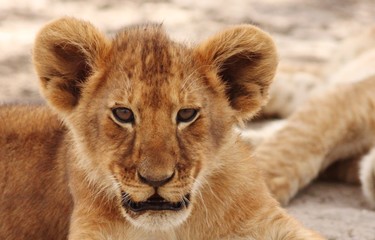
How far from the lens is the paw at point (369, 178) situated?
4.14 meters

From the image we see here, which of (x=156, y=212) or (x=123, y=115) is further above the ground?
(x=123, y=115)

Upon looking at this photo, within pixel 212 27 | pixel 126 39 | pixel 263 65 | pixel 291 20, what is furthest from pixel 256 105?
pixel 291 20

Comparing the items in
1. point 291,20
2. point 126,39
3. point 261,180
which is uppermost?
point 126,39

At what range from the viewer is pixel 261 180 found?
10.6 ft

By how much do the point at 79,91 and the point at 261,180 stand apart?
652mm

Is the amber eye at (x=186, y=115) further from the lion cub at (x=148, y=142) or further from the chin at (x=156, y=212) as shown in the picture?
the chin at (x=156, y=212)

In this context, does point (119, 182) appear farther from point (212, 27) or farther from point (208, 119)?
point (212, 27)

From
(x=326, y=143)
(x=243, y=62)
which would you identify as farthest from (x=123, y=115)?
(x=326, y=143)

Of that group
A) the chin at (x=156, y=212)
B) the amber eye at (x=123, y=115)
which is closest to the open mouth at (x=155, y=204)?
the chin at (x=156, y=212)

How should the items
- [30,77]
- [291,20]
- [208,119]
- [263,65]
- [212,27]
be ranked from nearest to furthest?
1. [208,119]
2. [263,65]
3. [30,77]
4. [212,27]
5. [291,20]

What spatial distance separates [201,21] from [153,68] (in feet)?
14.2

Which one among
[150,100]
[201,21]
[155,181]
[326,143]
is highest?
[150,100]

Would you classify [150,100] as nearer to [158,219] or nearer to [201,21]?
[158,219]

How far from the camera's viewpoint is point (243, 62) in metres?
3.07
